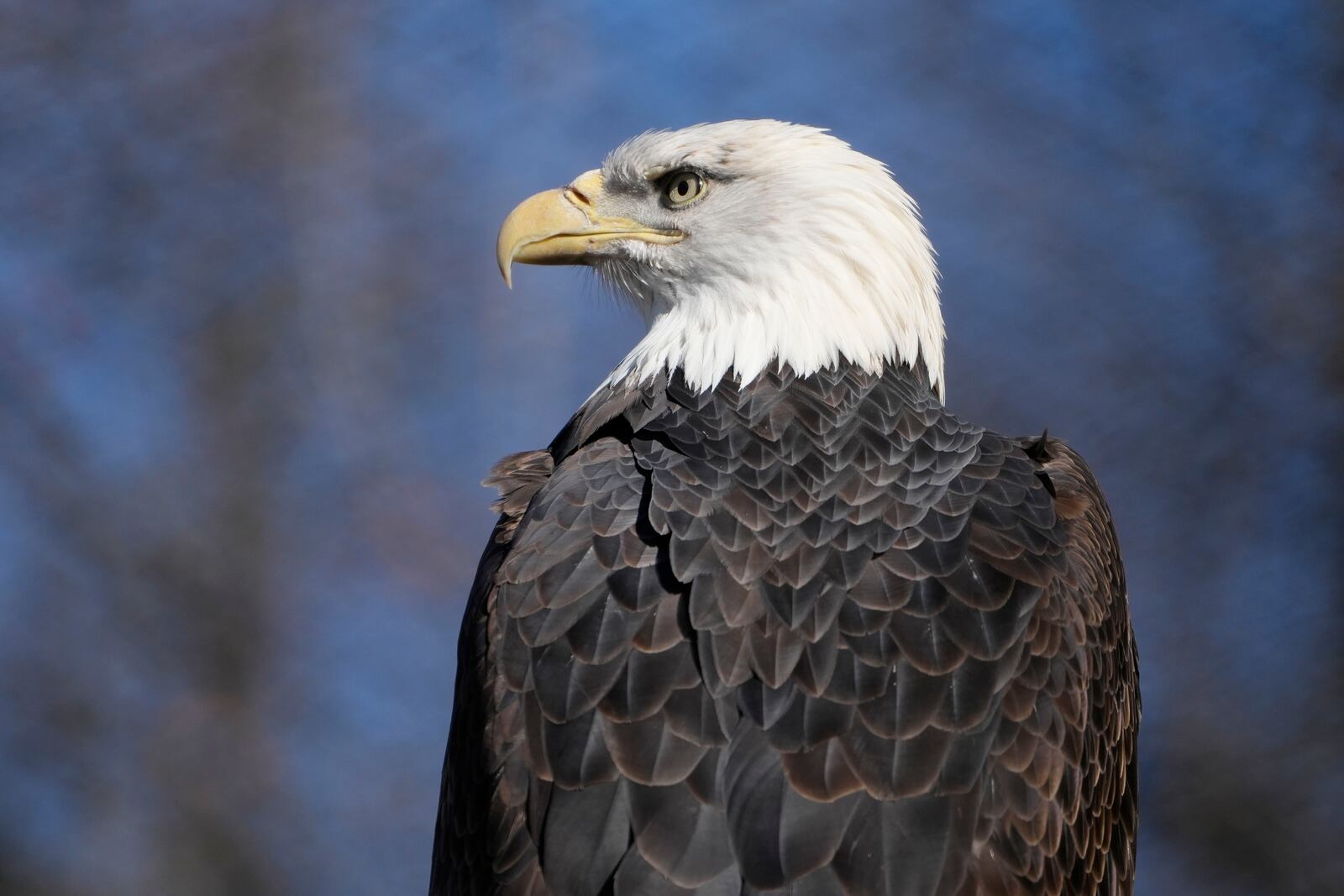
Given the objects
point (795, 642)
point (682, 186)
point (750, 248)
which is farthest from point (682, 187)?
point (795, 642)

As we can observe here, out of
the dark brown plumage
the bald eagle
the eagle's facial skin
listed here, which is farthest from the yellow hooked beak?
the dark brown plumage

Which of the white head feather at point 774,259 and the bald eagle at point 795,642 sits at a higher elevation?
the white head feather at point 774,259

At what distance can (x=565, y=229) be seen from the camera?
278 centimetres

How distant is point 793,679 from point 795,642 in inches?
2.1

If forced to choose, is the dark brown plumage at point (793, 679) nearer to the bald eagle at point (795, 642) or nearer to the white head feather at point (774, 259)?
the bald eagle at point (795, 642)

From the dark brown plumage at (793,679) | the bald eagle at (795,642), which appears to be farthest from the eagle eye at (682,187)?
the dark brown plumage at (793,679)

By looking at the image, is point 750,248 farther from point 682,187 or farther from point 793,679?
point 793,679

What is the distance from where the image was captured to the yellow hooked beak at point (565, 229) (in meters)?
2.74

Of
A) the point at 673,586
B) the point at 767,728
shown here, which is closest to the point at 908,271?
the point at 673,586

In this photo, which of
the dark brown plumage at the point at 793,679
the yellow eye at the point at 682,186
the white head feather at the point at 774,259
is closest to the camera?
the dark brown plumage at the point at 793,679

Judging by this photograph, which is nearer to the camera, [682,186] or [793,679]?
[793,679]

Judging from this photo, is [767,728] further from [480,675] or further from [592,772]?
[480,675]

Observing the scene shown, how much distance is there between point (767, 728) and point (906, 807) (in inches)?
8.0

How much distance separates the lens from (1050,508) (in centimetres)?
224
